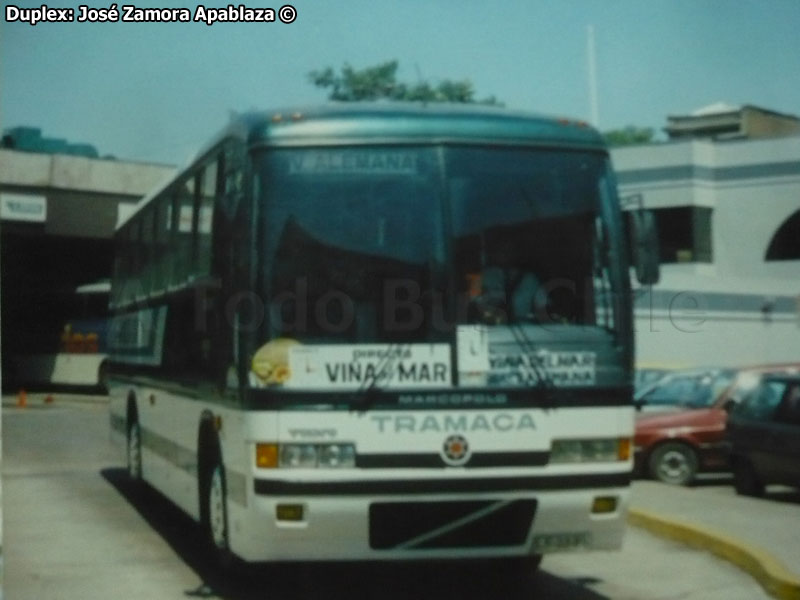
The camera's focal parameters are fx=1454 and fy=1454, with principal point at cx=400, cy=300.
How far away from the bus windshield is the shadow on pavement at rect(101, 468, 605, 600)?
1.97m

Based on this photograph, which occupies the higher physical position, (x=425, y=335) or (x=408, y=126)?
(x=408, y=126)

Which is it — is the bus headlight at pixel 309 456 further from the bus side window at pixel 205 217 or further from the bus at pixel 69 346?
the bus at pixel 69 346

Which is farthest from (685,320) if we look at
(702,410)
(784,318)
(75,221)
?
(702,410)

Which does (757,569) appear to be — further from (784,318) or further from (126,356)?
(784,318)

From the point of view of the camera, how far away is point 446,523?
8.42m

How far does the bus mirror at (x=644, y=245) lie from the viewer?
893cm

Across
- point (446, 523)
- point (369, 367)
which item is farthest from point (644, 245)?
point (446, 523)

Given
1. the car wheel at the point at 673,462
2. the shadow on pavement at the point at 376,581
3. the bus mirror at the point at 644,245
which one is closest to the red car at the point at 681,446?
the car wheel at the point at 673,462

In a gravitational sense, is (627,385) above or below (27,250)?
below

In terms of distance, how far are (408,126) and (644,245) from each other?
164cm

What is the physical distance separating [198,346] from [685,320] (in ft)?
91.6

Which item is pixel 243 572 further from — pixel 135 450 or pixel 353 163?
pixel 135 450

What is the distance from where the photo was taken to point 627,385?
869 cm

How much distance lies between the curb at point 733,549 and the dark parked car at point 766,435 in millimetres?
3622
